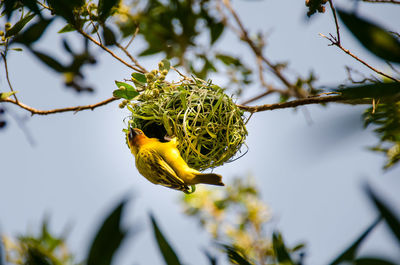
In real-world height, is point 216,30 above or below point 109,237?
above

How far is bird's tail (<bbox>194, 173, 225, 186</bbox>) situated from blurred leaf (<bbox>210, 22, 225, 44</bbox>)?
56.3 inches

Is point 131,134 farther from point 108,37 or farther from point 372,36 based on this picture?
point 372,36

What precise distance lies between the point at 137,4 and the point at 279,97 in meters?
1.16

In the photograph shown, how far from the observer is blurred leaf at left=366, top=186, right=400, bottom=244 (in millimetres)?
473

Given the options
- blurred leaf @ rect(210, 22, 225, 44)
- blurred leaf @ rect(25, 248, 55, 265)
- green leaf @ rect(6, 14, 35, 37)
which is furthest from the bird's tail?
blurred leaf @ rect(210, 22, 225, 44)

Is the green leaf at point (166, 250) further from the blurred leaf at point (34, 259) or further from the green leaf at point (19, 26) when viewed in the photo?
the green leaf at point (19, 26)

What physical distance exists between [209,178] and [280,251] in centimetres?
37

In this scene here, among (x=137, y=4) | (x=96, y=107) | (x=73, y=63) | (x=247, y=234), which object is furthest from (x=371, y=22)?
(x=247, y=234)

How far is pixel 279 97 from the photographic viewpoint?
2471 mm

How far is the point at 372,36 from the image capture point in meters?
0.67

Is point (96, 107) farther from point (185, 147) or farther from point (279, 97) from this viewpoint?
point (279, 97)

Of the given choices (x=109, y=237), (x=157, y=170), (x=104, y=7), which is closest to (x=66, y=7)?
(x=104, y=7)

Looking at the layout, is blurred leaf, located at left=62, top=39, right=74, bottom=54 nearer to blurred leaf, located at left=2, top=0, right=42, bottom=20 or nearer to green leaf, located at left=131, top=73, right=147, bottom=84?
blurred leaf, located at left=2, top=0, right=42, bottom=20

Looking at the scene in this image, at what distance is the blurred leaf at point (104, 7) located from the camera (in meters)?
1.45
